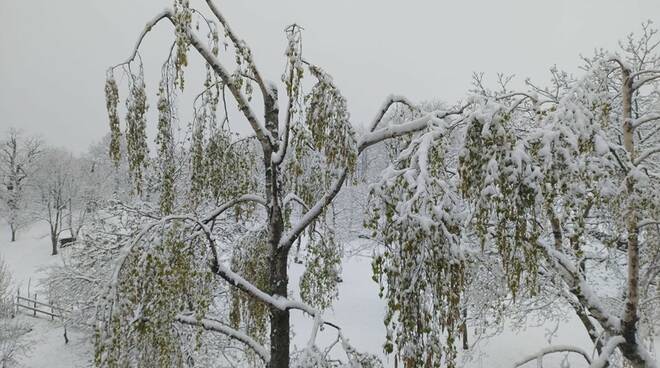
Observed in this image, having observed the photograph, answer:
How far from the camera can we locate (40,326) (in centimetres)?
2223

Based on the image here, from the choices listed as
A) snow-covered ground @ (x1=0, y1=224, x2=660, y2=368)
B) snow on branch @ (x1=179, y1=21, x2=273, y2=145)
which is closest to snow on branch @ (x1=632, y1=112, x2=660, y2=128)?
snow on branch @ (x1=179, y1=21, x2=273, y2=145)

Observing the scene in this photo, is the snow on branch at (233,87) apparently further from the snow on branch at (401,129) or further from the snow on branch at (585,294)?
the snow on branch at (585,294)

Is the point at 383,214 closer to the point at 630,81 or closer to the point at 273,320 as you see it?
the point at 273,320

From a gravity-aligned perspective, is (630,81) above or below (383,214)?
above

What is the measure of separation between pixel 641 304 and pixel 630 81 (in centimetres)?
300

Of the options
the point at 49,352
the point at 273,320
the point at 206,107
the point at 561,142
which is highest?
the point at 206,107

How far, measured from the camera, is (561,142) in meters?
2.33

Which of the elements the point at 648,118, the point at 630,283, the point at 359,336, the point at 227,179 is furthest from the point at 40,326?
the point at 648,118

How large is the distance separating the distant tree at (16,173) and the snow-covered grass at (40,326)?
1.72 metres

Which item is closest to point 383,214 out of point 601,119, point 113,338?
point 113,338

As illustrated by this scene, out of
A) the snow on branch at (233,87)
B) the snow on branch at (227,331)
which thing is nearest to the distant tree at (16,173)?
the snow on branch at (227,331)

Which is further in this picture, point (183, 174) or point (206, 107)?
point (183, 174)

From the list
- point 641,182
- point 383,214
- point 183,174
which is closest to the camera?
point 383,214

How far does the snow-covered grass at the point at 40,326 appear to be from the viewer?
18094 mm
